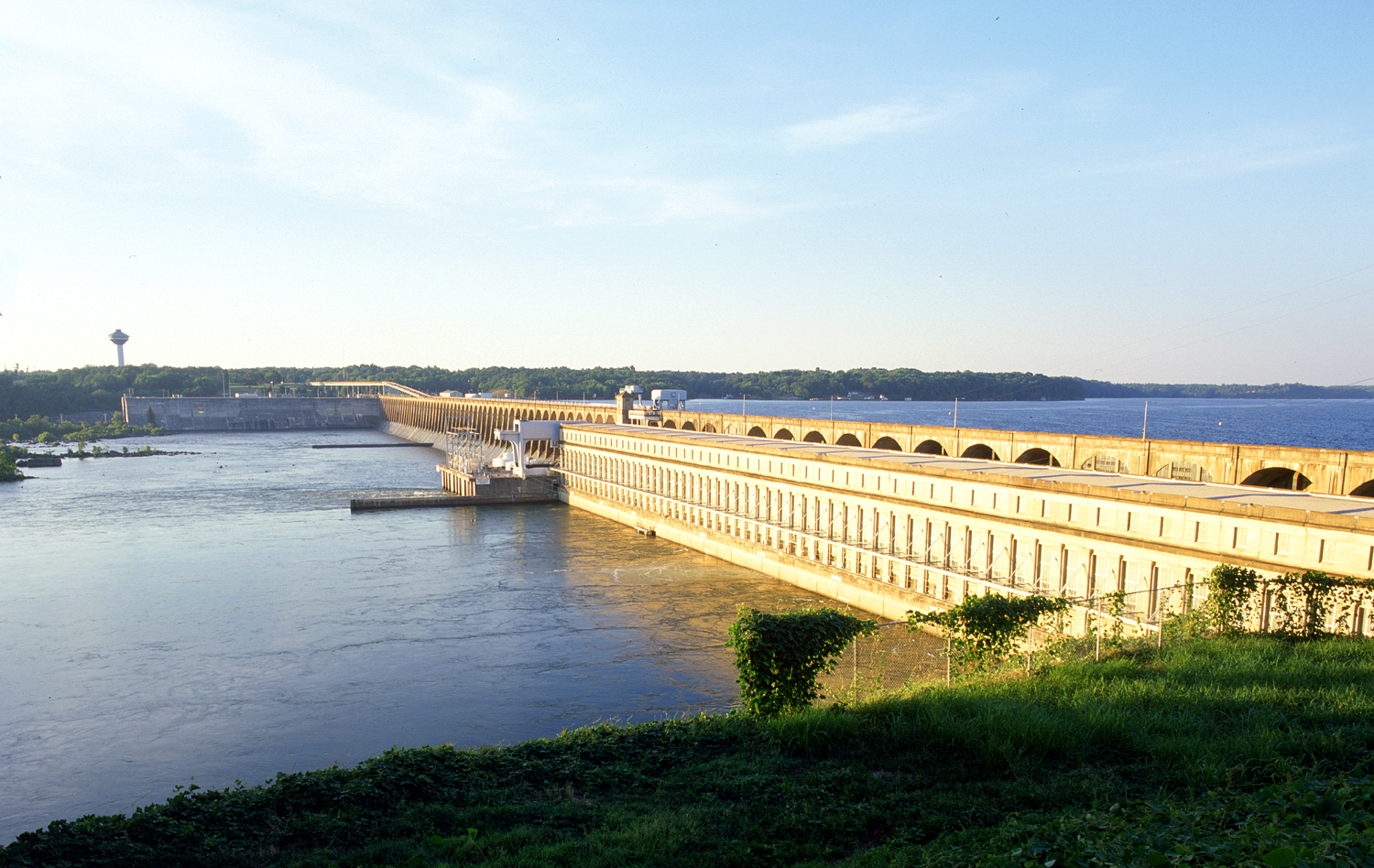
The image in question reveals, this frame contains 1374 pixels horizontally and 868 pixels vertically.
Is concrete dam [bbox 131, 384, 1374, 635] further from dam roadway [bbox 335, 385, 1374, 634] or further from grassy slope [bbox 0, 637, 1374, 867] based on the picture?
grassy slope [bbox 0, 637, 1374, 867]

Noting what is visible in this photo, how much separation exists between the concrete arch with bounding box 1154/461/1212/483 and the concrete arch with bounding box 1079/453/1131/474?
6.05 ft

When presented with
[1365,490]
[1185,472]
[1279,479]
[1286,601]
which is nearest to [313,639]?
[1286,601]

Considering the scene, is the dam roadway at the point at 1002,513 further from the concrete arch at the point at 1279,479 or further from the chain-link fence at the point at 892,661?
the chain-link fence at the point at 892,661

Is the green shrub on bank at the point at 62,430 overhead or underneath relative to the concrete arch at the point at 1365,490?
underneath

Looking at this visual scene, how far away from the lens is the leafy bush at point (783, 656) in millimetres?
15555

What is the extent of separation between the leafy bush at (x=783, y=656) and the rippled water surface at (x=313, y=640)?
10068 millimetres

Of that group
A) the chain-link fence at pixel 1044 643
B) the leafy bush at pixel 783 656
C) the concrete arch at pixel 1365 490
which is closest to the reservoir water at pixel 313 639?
the chain-link fence at pixel 1044 643

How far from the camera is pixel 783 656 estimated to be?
51.0 feet

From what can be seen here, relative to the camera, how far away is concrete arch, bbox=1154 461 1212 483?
40250 mm

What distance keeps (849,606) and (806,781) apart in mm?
26333

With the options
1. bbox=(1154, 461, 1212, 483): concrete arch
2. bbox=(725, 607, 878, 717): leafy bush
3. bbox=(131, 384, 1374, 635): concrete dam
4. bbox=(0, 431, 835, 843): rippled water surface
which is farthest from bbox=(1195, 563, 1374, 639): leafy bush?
bbox=(1154, 461, 1212, 483): concrete arch

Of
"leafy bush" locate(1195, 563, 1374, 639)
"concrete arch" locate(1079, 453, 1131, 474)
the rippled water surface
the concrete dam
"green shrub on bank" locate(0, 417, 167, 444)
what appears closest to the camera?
"leafy bush" locate(1195, 563, 1374, 639)

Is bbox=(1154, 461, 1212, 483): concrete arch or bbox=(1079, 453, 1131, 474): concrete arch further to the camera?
bbox=(1079, 453, 1131, 474): concrete arch

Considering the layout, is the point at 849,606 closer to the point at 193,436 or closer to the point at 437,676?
the point at 437,676
